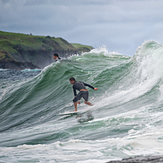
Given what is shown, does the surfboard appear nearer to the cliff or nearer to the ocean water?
the ocean water

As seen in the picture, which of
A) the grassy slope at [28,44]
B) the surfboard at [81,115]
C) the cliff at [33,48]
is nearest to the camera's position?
the surfboard at [81,115]

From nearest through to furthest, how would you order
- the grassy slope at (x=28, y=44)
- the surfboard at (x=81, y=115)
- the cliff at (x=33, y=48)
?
the surfboard at (x=81, y=115) < the cliff at (x=33, y=48) < the grassy slope at (x=28, y=44)

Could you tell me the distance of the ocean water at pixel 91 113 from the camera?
6250 mm

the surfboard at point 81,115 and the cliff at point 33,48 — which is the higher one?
the cliff at point 33,48

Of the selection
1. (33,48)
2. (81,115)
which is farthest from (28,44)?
(81,115)

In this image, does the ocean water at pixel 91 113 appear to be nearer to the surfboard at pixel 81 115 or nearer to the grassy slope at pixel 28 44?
the surfboard at pixel 81 115

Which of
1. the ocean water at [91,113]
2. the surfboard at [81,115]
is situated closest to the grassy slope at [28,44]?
the ocean water at [91,113]

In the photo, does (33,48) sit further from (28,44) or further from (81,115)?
(81,115)

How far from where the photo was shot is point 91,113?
416 inches

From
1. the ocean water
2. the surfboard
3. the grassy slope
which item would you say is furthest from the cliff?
the surfboard

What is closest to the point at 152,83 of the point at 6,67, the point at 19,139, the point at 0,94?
the point at 19,139

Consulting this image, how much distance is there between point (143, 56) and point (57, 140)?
9.55 m

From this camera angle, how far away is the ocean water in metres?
6.25

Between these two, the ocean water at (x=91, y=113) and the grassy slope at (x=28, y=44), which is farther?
the grassy slope at (x=28, y=44)
